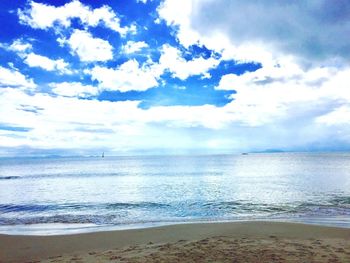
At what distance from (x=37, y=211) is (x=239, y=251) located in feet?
68.6

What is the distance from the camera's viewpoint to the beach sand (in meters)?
11.1

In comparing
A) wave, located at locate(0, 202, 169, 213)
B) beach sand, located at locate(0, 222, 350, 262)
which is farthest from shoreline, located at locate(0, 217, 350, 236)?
wave, located at locate(0, 202, 169, 213)

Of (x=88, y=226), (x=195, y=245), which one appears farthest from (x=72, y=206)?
(x=195, y=245)

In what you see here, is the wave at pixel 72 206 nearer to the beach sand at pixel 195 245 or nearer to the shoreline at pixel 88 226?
the shoreline at pixel 88 226

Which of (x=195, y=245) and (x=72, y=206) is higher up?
(x=195, y=245)

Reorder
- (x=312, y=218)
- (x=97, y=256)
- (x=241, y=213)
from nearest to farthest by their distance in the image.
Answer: (x=97, y=256) < (x=312, y=218) < (x=241, y=213)

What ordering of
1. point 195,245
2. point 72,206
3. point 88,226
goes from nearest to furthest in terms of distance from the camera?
1. point 195,245
2. point 88,226
3. point 72,206

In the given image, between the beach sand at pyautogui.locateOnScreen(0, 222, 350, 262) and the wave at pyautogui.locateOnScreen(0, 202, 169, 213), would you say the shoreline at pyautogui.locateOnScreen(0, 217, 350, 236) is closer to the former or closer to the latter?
the beach sand at pyautogui.locateOnScreen(0, 222, 350, 262)

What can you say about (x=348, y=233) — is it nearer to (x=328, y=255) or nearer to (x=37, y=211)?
(x=328, y=255)

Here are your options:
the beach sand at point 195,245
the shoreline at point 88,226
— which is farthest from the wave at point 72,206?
the beach sand at point 195,245

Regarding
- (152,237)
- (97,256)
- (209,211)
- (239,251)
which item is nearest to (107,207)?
(209,211)

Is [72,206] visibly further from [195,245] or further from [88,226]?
[195,245]

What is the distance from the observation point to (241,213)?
78.6 feet

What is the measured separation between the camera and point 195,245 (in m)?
12.8
